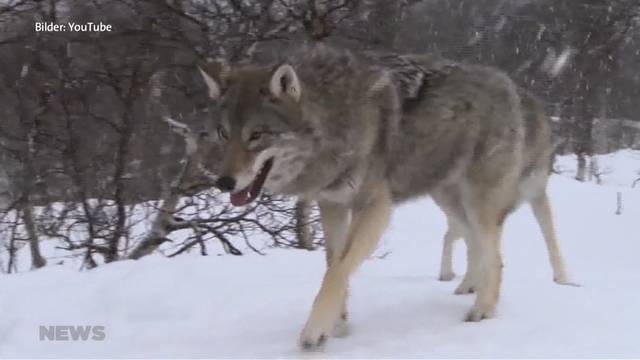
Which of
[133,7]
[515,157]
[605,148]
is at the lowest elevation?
[605,148]

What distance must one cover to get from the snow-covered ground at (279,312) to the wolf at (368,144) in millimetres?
296

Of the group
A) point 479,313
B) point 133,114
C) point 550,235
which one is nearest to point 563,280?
point 550,235

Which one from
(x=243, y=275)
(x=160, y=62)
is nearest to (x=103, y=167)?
(x=160, y=62)

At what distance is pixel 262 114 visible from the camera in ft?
12.3

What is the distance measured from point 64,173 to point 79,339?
8.59 m

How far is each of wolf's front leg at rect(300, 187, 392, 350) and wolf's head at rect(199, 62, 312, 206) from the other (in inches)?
18.2

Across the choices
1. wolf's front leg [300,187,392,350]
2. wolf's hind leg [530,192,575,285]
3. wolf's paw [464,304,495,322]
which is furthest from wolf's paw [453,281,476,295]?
wolf's front leg [300,187,392,350]

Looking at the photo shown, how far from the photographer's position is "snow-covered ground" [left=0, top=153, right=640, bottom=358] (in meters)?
3.72

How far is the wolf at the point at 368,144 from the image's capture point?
3.77 metres

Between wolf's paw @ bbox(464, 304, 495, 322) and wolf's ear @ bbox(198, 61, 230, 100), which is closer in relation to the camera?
wolf's ear @ bbox(198, 61, 230, 100)

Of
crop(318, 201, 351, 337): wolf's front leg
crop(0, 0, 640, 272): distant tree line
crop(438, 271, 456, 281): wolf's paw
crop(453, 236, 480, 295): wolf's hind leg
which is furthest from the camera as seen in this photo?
crop(0, 0, 640, 272): distant tree line

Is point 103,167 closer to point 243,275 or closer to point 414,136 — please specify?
point 243,275

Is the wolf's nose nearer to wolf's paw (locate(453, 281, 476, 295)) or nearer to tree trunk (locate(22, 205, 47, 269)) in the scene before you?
wolf's paw (locate(453, 281, 476, 295))

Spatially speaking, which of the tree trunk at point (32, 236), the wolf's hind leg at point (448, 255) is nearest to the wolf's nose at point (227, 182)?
the wolf's hind leg at point (448, 255)
